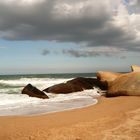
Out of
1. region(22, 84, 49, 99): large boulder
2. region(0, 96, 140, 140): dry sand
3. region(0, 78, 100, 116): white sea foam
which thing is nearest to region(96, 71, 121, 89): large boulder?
region(0, 78, 100, 116): white sea foam

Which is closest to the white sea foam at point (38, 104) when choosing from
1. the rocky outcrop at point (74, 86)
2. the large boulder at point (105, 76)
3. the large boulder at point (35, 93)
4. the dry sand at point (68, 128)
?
the large boulder at point (35, 93)

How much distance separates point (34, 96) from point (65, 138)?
1201 cm

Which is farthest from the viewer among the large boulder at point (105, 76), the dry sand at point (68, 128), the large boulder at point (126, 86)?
the large boulder at point (105, 76)

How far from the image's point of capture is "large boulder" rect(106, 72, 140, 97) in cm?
1731

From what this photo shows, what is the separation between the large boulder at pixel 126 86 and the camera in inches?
682

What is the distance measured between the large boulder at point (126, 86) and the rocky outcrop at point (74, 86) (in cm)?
469

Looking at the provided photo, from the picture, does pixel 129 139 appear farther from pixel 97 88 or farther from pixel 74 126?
pixel 97 88

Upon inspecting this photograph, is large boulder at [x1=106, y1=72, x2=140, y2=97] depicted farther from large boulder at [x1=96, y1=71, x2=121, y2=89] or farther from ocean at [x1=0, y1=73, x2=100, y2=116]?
large boulder at [x1=96, y1=71, x2=121, y2=89]

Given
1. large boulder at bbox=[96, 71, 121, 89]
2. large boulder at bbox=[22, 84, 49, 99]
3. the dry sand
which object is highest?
large boulder at bbox=[96, 71, 121, 89]

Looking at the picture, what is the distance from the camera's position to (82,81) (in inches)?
1026

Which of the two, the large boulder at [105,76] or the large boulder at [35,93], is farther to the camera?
the large boulder at [105,76]

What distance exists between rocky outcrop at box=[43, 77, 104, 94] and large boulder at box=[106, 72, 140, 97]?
4.69 meters

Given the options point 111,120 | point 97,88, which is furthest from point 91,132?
point 97,88

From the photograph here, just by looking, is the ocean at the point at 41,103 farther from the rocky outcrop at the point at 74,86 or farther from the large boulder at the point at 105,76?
the large boulder at the point at 105,76
